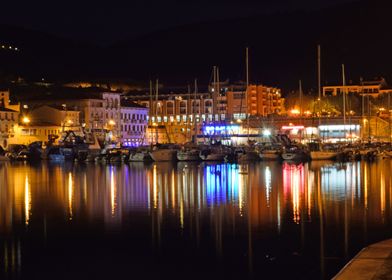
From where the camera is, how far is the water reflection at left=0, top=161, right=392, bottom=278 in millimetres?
20828

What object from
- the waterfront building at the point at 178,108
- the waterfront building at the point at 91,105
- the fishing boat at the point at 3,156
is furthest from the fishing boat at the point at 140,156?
the waterfront building at the point at 178,108

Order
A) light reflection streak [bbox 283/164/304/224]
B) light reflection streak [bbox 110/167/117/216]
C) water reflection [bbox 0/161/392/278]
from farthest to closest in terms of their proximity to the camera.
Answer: light reflection streak [bbox 110/167/117/216] < light reflection streak [bbox 283/164/304/224] < water reflection [bbox 0/161/392/278]

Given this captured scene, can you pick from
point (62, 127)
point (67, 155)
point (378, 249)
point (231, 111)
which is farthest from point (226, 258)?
point (231, 111)

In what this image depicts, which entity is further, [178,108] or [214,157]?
[178,108]

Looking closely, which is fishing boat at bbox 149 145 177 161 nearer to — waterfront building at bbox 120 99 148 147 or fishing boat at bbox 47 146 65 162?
fishing boat at bbox 47 146 65 162

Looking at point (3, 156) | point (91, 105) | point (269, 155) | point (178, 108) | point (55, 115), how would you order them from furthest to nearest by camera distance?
point (178, 108) → point (91, 105) → point (55, 115) → point (3, 156) → point (269, 155)

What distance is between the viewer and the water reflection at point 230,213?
20828 millimetres

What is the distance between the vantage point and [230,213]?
28.8 metres

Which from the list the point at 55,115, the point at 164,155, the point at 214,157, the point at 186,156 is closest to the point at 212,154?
the point at 214,157

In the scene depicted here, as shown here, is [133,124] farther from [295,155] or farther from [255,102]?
[295,155]

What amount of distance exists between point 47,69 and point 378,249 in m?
177

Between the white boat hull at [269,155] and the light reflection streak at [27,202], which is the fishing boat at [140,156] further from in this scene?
the light reflection streak at [27,202]

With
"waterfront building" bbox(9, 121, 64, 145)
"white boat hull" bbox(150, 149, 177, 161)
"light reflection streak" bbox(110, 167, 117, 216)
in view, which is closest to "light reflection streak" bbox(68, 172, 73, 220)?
"light reflection streak" bbox(110, 167, 117, 216)

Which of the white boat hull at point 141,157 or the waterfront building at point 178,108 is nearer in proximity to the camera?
the white boat hull at point 141,157
